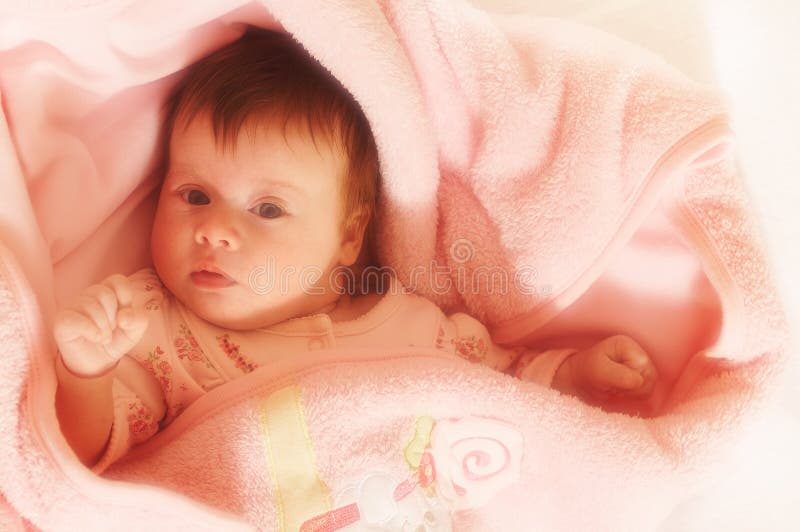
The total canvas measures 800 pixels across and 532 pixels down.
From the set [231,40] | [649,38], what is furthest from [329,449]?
[649,38]

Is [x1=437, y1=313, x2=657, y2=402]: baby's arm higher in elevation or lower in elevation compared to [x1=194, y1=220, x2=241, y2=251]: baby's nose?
lower

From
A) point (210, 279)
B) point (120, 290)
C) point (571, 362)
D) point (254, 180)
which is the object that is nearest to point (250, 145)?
point (254, 180)

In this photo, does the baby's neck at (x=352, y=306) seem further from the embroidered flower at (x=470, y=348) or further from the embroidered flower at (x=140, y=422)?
the embroidered flower at (x=140, y=422)

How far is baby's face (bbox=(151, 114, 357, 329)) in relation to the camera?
0.89 m

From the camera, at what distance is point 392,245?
105cm

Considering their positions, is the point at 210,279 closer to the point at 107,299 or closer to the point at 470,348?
the point at 107,299

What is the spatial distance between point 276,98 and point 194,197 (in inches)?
6.2

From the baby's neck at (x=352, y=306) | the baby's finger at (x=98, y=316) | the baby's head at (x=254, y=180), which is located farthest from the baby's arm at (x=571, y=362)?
the baby's finger at (x=98, y=316)

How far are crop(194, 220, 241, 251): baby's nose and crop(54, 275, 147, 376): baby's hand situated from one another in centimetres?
16

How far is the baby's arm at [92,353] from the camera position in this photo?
0.69 meters

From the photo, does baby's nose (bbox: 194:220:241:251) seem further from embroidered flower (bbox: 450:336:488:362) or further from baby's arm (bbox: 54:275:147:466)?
embroidered flower (bbox: 450:336:488:362)

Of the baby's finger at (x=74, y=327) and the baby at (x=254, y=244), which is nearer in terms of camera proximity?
the baby's finger at (x=74, y=327)

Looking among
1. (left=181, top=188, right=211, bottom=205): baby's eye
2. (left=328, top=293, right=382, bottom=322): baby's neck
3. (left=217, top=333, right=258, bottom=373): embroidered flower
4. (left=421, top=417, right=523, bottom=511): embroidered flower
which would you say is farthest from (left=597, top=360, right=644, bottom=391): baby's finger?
(left=181, top=188, right=211, bottom=205): baby's eye

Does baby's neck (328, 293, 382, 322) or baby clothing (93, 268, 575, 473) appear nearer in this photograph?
baby clothing (93, 268, 575, 473)
